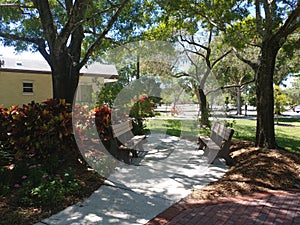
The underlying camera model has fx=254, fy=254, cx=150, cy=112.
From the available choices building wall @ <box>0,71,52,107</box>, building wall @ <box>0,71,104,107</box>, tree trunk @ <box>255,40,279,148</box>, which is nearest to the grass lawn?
tree trunk @ <box>255,40,279,148</box>

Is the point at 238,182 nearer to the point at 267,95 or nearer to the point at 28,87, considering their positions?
the point at 267,95

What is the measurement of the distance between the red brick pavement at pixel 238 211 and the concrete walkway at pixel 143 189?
0.27 meters

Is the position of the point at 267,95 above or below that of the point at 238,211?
above

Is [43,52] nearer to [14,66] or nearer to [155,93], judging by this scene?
[155,93]

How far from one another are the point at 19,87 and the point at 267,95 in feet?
52.6

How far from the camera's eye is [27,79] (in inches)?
704

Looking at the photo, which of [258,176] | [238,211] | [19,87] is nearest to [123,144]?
[258,176]

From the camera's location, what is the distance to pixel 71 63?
7277mm

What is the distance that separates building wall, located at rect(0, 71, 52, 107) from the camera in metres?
17.0

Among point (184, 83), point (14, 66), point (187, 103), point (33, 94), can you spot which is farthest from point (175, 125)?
point (14, 66)

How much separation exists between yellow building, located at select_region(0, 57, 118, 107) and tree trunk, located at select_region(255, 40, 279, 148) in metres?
10.6

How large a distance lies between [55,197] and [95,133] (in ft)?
8.96

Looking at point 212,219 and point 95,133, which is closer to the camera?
point 212,219

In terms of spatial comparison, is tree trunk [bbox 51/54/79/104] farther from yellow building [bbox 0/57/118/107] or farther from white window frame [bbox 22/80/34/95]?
white window frame [bbox 22/80/34/95]
